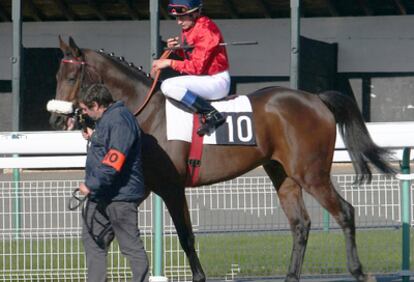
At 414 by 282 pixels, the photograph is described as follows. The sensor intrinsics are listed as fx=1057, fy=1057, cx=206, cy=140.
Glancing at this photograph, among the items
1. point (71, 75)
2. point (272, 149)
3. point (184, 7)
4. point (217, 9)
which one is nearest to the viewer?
point (71, 75)

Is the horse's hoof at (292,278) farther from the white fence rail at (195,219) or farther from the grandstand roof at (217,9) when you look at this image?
the grandstand roof at (217,9)

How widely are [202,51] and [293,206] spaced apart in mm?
1473

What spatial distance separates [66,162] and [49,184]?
1.19ft

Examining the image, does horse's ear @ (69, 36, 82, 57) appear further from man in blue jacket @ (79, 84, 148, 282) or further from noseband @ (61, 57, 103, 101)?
man in blue jacket @ (79, 84, 148, 282)

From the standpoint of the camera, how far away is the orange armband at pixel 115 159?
6.58 metres

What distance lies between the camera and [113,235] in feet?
23.5

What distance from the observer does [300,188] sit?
842 cm

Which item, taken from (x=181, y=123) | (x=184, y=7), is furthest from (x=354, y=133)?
(x=184, y=7)

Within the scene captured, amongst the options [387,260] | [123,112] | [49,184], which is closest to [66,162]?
[49,184]

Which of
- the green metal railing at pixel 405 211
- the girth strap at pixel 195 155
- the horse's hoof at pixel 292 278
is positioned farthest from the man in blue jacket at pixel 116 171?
the green metal railing at pixel 405 211

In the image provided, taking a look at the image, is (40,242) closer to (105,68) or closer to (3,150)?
(3,150)

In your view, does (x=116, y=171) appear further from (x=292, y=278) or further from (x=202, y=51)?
(x=292, y=278)

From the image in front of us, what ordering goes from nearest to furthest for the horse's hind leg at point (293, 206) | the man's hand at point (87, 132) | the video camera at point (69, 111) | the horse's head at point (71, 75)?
the man's hand at point (87, 132) → the video camera at point (69, 111) → the horse's head at point (71, 75) → the horse's hind leg at point (293, 206)

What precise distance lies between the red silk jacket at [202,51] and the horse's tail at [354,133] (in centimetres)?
98
